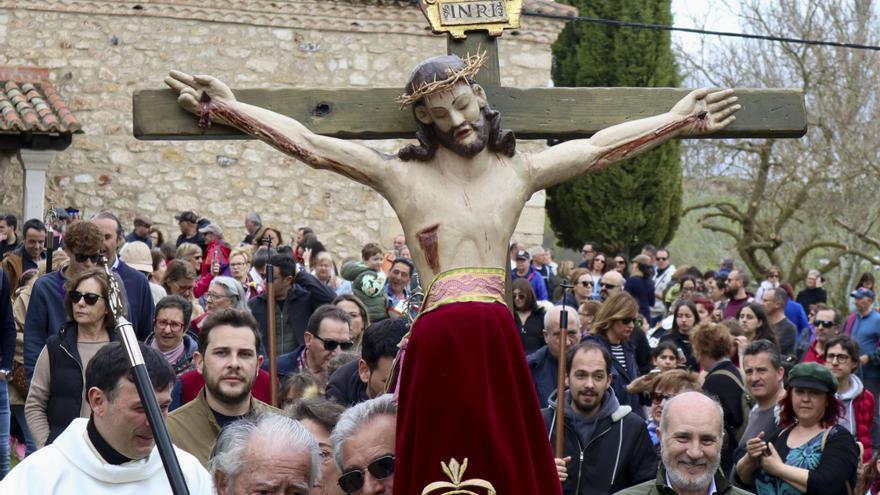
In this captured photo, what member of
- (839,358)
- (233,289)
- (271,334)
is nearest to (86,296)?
(271,334)

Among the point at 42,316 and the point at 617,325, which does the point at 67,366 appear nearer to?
the point at 42,316

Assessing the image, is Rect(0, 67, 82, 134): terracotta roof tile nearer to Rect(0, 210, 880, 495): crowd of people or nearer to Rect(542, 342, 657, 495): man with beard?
Rect(0, 210, 880, 495): crowd of people

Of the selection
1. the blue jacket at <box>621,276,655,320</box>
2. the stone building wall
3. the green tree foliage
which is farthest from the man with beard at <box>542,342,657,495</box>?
the green tree foliage

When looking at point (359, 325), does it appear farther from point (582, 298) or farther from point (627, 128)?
point (582, 298)

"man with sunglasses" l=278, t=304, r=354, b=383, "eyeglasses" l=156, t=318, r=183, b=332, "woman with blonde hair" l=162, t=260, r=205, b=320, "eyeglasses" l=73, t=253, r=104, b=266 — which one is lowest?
"man with sunglasses" l=278, t=304, r=354, b=383

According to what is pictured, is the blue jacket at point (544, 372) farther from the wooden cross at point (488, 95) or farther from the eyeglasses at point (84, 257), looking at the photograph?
the wooden cross at point (488, 95)

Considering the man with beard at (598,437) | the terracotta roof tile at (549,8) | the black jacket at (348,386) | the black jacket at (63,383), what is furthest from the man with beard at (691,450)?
the terracotta roof tile at (549,8)

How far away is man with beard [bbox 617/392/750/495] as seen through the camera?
18.8 ft

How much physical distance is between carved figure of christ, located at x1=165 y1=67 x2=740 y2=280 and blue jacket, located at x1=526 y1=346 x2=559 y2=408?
11.4 ft

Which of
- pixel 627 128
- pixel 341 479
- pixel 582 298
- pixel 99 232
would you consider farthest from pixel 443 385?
pixel 582 298

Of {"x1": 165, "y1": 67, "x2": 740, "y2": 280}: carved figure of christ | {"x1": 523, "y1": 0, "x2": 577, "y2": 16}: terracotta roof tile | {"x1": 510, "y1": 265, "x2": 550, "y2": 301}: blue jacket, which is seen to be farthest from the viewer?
{"x1": 523, "y1": 0, "x2": 577, "y2": 16}: terracotta roof tile

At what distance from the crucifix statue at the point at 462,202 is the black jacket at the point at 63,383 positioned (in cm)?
253

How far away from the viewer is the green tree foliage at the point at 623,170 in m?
25.8

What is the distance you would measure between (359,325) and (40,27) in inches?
450
